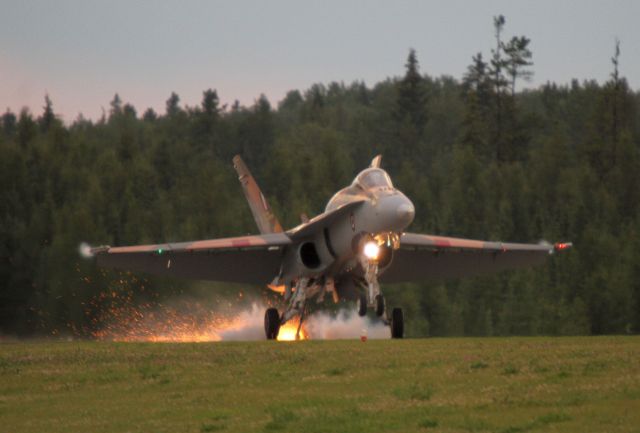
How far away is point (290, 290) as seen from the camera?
110ft

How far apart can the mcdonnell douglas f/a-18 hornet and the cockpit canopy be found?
0.07 ft

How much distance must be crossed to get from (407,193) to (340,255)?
62699mm

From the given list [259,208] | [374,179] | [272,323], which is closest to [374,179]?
[374,179]

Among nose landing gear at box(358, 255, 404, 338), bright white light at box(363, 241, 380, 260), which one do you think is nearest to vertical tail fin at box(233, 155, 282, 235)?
nose landing gear at box(358, 255, 404, 338)

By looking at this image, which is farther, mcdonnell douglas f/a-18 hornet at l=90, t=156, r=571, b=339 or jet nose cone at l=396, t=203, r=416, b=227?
mcdonnell douglas f/a-18 hornet at l=90, t=156, r=571, b=339

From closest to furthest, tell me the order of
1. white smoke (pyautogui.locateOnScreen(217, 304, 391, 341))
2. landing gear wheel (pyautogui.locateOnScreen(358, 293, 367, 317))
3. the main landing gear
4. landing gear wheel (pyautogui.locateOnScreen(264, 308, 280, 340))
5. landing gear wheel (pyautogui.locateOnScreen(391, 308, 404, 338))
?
landing gear wheel (pyautogui.locateOnScreen(358, 293, 367, 317)) → landing gear wheel (pyautogui.locateOnScreen(391, 308, 404, 338)) → the main landing gear → landing gear wheel (pyautogui.locateOnScreen(264, 308, 280, 340)) → white smoke (pyautogui.locateOnScreen(217, 304, 391, 341))

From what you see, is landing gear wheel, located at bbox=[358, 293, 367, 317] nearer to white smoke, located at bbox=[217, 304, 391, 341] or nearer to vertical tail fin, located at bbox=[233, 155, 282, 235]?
white smoke, located at bbox=[217, 304, 391, 341]

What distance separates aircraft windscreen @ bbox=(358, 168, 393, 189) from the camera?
29.4 m

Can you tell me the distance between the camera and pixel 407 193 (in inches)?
3684

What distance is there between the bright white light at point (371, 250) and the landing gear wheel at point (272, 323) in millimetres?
3813

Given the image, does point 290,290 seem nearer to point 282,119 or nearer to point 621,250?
point 621,250

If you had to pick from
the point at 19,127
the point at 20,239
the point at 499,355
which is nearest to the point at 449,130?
the point at 19,127

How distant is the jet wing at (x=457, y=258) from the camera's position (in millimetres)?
34281

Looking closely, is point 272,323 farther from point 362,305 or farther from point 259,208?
point 259,208
